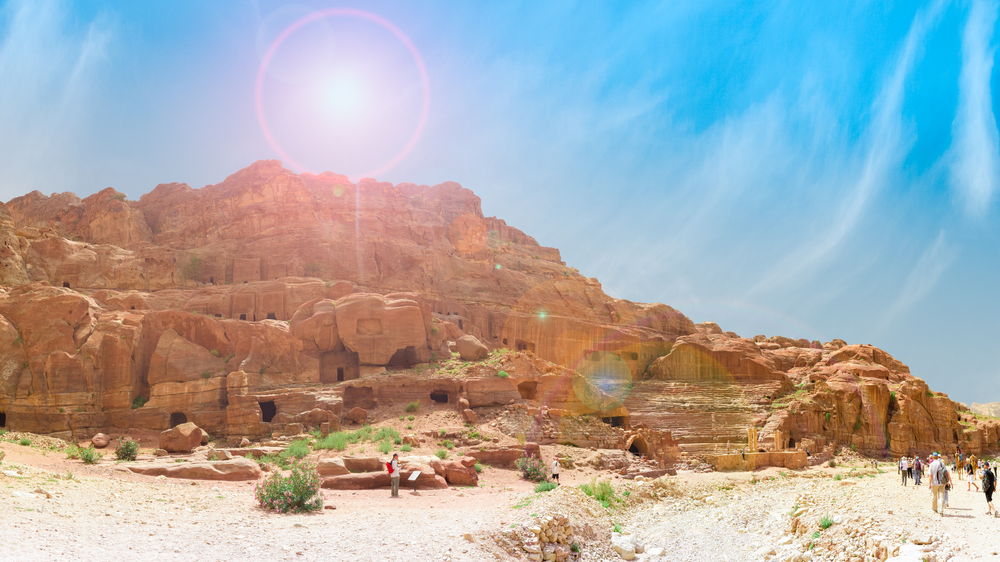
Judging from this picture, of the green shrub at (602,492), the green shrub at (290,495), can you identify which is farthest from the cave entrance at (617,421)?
the green shrub at (290,495)

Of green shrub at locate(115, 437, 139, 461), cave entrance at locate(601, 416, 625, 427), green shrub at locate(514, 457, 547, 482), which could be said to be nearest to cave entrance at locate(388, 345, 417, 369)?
cave entrance at locate(601, 416, 625, 427)

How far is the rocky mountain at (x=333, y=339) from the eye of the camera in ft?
104

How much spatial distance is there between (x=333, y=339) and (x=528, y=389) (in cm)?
1065

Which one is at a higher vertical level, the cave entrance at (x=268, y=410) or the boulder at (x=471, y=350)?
the boulder at (x=471, y=350)

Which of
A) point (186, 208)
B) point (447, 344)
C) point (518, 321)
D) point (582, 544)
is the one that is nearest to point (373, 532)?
point (582, 544)

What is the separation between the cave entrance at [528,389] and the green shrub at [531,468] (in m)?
8.72

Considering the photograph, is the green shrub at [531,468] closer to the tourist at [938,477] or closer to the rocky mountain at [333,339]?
the rocky mountain at [333,339]

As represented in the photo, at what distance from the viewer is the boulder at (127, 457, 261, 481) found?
20062mm

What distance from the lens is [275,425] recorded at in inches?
1188

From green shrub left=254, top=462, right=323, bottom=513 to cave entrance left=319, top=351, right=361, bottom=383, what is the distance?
1966 cm

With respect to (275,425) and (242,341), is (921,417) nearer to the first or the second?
(275,425)

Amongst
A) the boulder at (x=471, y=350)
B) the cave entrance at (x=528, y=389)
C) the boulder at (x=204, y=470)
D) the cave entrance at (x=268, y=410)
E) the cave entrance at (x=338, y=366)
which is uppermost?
the boulder at (x=471, y=350)

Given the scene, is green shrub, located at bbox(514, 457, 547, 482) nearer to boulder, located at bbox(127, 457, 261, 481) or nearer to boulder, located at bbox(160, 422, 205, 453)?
boulder, located at bbox(127, 457, 261, 481)

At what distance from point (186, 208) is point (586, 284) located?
40.8m
